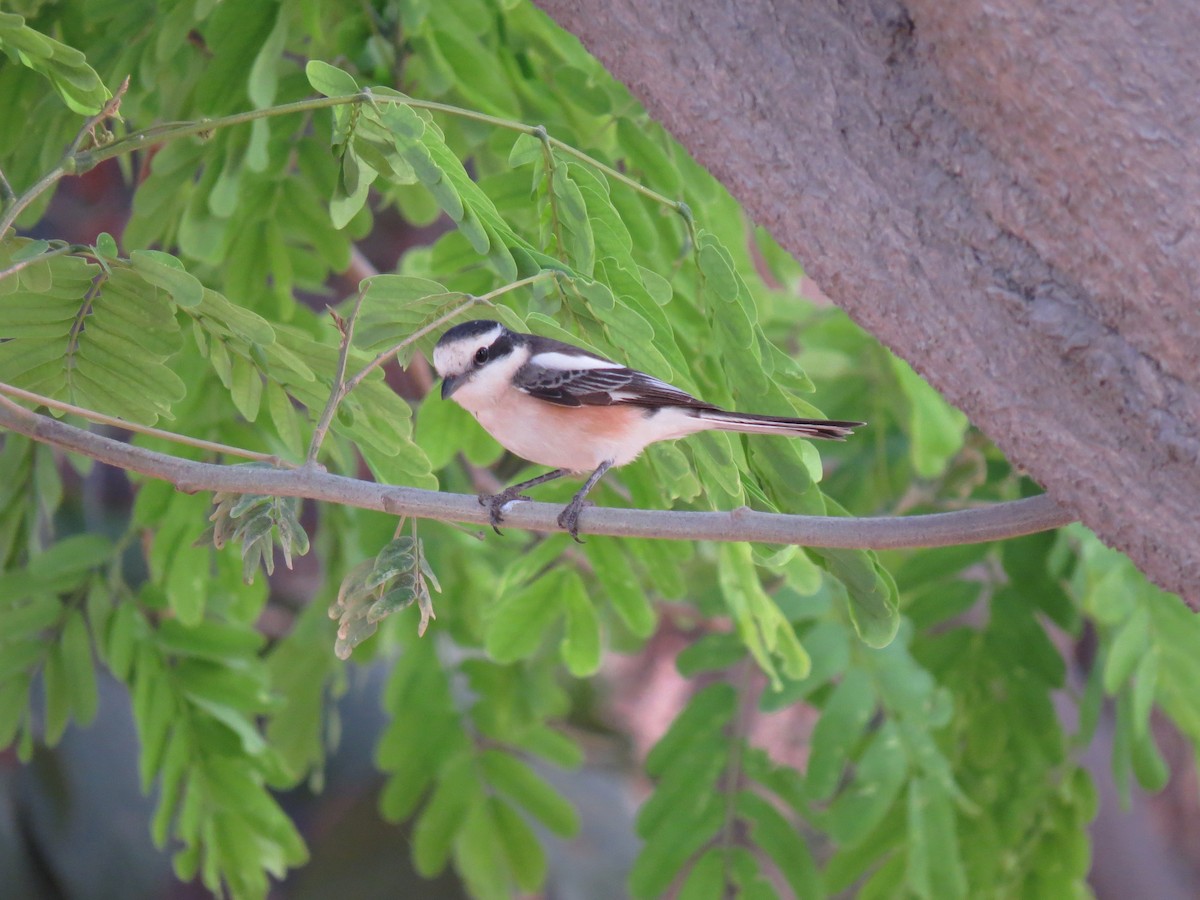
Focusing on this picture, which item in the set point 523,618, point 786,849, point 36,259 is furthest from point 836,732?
point 36,259

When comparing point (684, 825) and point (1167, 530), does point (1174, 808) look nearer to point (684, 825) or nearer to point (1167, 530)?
point (684, 825)

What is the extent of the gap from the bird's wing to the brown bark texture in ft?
1.37

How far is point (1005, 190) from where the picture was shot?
2016 millimetres

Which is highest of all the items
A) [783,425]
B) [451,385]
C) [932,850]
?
[783,425]

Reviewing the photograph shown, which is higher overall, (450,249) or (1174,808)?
(450,249)

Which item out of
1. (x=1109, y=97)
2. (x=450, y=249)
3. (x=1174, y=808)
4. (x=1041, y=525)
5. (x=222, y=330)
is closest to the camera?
(x=1109, y=97)

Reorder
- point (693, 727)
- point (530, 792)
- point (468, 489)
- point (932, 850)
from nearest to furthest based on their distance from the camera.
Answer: point (932, 850) < point (693, 727) < point (530, 792) < point (468, 489)

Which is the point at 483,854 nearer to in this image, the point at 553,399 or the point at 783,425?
the point at 553,399

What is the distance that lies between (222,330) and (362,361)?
0.27 m

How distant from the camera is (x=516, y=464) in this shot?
459 centimetres

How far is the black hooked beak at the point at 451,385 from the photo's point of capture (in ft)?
8.94

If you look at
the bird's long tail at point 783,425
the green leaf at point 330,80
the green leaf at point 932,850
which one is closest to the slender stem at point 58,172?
the green leaf at point 330,80

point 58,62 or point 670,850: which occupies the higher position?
point 58,62

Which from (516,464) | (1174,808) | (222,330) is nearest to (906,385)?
(516,464)
